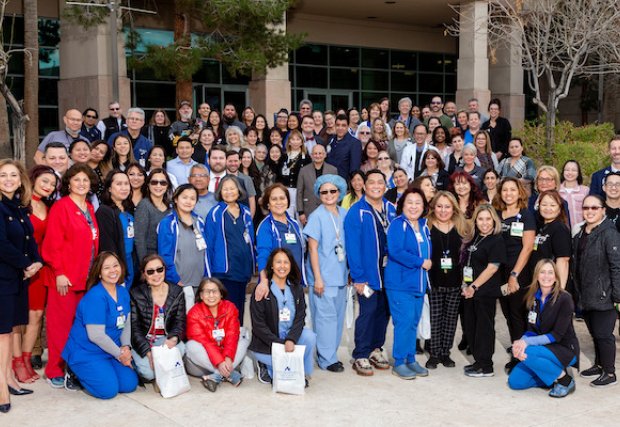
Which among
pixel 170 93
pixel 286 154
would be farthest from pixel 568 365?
pixel 170 93

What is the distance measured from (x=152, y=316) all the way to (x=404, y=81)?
24.9 meters

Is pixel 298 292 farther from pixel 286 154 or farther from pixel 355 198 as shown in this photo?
pixel 286 154

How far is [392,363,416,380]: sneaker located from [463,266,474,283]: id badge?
1007 mm

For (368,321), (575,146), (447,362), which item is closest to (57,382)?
(368,321)

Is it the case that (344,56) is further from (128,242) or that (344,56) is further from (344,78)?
(128,242)

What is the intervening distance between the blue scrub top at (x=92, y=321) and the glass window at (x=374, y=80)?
77.1ft

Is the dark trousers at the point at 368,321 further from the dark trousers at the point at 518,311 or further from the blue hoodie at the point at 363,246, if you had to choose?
the dark trousers at the point at 518,311

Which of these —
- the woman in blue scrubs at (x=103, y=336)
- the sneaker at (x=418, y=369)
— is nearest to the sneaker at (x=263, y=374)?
the woman in blue scrubs at (x=103, y=336)

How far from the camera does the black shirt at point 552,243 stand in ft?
22.5

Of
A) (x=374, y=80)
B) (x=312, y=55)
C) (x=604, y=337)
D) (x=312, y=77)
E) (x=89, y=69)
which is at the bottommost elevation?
(x=604, y=337)

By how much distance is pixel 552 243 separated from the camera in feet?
22.6

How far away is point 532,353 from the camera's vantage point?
623cm

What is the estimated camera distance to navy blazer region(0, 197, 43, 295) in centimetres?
585

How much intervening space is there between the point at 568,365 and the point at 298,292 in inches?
96.4
